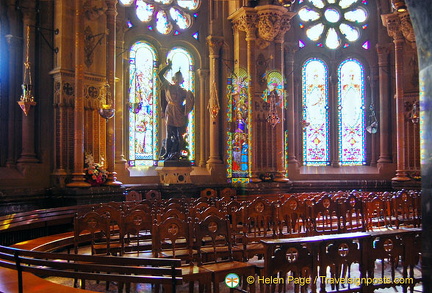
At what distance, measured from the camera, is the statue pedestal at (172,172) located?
53.1 feet

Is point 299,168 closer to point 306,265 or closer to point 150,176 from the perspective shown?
point 150,176

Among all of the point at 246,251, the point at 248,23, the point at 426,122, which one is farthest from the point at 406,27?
the point at 426,122

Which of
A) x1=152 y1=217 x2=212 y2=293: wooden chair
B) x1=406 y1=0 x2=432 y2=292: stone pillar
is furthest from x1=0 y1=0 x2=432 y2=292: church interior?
x1=406 y1=0 x2=432 y2=292: stone pillar

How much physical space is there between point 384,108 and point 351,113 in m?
1.45

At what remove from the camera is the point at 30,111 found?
546 inches

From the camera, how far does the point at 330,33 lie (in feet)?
72.1

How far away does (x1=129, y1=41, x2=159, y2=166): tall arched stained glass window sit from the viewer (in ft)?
58.7

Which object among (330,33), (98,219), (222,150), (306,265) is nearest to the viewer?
(306,265)

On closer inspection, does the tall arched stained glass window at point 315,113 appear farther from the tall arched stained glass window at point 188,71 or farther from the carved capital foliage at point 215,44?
the tall arched stained glass window at point 188,71

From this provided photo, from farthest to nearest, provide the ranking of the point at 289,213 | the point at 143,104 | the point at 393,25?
the point at 393,25
the point at 143,104
the point at 289,213

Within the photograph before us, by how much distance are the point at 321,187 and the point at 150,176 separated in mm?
6965

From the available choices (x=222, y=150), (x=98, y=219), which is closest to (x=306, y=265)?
(x=98, y=219)

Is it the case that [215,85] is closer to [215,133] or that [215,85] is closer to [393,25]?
[215,133]

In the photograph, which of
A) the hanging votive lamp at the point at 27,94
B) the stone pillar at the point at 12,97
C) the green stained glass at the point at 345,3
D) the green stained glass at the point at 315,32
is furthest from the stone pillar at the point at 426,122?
the green stained glass at the point at 345,3
